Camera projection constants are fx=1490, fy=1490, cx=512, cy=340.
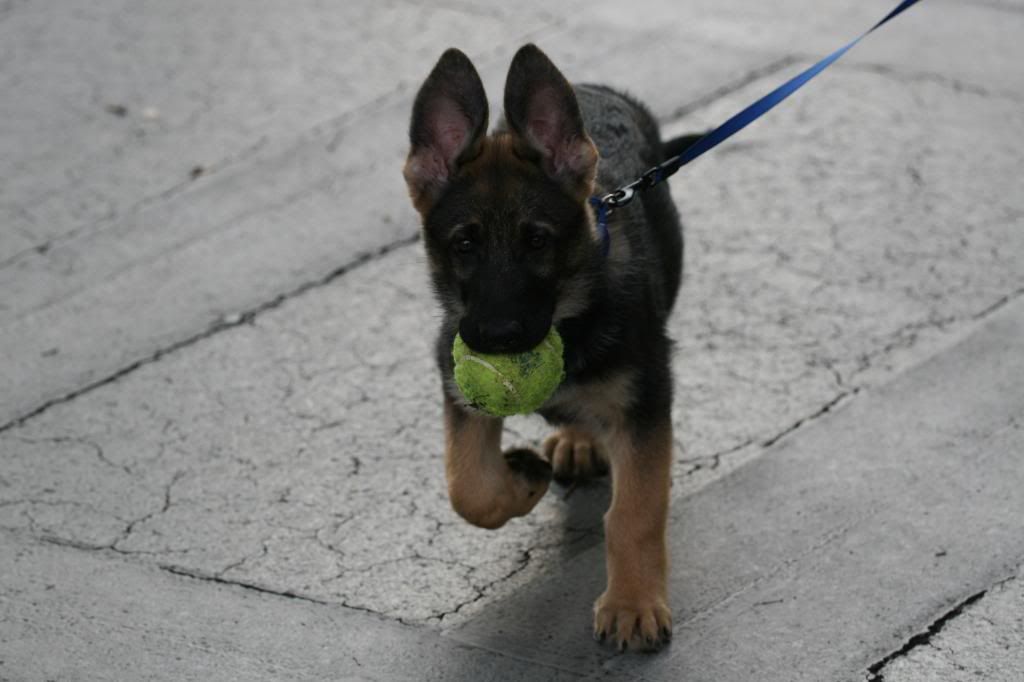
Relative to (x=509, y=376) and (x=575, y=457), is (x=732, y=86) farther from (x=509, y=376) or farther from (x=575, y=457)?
(x=509, y=376)

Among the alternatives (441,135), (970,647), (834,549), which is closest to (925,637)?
(970,647)

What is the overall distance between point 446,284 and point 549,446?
1.00 metres

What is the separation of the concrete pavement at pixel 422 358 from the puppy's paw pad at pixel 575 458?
10 cm

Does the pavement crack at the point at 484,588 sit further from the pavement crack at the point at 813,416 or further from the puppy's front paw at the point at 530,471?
the pavement crack at the point at 813,416

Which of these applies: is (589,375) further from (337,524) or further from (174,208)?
(174,208)

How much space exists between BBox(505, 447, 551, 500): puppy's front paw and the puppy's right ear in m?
0.78

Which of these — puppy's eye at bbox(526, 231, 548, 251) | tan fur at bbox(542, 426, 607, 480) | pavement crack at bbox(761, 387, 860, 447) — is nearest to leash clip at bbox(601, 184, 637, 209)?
puppy's eye at bbox(526, 231, 548, 251)

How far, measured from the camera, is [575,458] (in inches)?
184

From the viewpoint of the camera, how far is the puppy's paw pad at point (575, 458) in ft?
15.3

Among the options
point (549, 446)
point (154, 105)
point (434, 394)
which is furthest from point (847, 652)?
point (154, 105)

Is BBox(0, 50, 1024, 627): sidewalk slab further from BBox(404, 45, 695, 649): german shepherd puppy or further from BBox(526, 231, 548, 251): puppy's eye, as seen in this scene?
BBox(526, 231, 548, 251): puppy's eye

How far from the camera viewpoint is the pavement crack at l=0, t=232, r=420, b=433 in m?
5.30

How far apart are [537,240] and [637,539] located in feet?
2.76

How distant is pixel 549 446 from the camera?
15.6 feet
